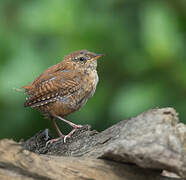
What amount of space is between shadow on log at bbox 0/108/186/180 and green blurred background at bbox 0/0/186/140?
181cm

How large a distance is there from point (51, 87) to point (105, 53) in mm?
1108

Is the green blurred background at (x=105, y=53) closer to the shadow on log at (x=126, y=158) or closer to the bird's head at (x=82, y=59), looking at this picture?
the bird's head at (x=82, y=59)

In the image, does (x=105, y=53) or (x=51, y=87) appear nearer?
(x=51, y=87)

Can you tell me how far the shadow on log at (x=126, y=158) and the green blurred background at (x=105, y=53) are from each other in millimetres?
1815

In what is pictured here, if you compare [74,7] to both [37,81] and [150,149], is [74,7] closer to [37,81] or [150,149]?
[37,81]

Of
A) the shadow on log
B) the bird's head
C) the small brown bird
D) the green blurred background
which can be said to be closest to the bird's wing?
the small brown bird

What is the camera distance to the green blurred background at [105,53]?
537cm

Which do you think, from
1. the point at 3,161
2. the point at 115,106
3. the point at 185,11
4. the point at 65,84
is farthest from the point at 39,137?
the point at 185,11

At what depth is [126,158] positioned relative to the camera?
3244mm

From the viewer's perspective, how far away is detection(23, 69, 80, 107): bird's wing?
4.66m

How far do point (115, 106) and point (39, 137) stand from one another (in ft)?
3.77

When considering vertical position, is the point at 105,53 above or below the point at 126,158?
above

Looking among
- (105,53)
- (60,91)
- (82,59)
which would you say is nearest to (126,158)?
(60,91)

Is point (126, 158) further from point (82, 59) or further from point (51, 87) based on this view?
point (82, 59)
